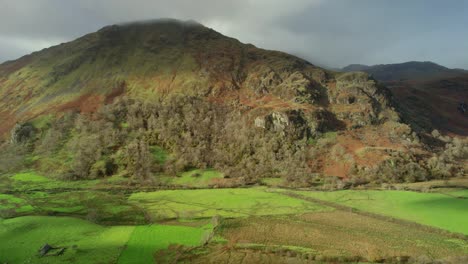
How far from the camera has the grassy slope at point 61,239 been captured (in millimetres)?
45469

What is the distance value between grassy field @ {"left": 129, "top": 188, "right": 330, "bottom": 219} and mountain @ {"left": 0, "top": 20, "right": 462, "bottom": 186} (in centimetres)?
1271

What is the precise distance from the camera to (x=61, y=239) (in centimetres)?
5169

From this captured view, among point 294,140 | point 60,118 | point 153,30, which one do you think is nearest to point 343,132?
point 294,140

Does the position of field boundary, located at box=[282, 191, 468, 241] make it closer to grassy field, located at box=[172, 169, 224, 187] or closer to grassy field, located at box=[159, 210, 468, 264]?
grassy field, located at box=[159, 210, 468, 264]

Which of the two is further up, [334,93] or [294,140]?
[334,93]

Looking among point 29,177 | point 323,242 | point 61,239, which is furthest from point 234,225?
point 29,177

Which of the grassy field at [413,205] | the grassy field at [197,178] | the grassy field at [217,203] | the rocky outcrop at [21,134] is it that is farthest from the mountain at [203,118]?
the grassy field at [217,203]

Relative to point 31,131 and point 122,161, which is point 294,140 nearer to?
point 122,161

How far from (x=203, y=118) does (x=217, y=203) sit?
54.6 meters

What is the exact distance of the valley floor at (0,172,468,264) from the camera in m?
45.9

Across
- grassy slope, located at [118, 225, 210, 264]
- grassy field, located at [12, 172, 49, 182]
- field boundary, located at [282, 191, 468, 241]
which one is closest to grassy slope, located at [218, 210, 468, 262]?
field boundary, located at [282, 191, 468, 241]

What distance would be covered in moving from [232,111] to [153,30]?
275ft

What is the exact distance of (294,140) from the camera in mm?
107812

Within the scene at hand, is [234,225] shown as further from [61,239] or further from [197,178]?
[197,178]
